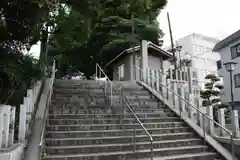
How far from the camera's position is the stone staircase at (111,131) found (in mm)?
Result: 5230

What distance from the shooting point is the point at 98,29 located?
17266mm

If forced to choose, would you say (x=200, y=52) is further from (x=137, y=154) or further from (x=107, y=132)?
(x=137, y=154)

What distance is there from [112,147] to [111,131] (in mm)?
701

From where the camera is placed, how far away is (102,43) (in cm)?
1786

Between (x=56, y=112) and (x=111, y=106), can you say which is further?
(x=111, y=106)

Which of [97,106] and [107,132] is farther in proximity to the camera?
[97,106]

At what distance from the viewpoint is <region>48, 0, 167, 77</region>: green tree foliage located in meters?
7.26

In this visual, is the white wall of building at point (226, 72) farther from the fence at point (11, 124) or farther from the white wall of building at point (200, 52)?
the fence at point (11, 124)

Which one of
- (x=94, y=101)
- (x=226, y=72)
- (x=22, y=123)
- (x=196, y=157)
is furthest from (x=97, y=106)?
(x=226, y=72)

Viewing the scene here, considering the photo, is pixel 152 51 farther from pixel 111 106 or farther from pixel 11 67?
pixel 11 67

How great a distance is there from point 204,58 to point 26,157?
34.8m

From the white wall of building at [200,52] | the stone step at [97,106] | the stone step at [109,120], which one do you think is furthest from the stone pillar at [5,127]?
the white wall of building at [200,52]

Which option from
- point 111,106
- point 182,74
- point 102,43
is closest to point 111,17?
point 102,43

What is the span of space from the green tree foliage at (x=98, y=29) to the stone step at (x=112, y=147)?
3483 mm
